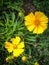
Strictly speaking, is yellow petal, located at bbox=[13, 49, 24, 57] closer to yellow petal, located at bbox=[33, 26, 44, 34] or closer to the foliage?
the foliage

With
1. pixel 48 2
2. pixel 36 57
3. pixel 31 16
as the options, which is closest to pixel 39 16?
pixel 31 16

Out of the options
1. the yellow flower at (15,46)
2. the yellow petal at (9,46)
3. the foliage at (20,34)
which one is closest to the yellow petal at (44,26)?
the foliage at (20,34)

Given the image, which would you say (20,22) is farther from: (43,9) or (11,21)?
(43,9)

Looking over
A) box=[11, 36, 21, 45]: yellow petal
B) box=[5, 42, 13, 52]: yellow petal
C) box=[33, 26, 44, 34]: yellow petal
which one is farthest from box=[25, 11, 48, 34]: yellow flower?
box=[5, 42, 13, 52]: yellow petal

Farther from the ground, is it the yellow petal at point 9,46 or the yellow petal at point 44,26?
the yellow petal at point 44,26

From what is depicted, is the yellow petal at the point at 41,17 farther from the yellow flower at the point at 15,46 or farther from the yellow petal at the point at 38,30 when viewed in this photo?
the yellow flower at the point at 15,46

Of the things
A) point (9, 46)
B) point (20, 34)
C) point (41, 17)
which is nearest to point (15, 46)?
point (9, 46)

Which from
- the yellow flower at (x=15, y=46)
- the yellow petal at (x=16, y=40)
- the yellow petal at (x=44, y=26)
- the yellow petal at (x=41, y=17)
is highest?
the yellow petal at (x=41, y=17)
